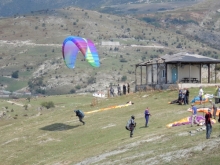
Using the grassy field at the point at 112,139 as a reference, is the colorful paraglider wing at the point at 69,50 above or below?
above

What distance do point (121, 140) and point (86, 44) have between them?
13.7 metres

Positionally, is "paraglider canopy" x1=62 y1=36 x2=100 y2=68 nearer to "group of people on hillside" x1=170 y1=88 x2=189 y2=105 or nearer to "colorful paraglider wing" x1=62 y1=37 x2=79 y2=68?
"colorful paraglider wing" x1=62 y1=37 x2=79 y2=68

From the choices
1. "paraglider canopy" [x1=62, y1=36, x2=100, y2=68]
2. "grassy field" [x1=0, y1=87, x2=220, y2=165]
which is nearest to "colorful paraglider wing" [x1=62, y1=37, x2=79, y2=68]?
"paraglider canopy" [x1=62, y1=36, x2=100, y2=68]

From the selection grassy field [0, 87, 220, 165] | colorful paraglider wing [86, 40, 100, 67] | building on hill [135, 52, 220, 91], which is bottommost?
grassy field [0, 87, 220, 165]

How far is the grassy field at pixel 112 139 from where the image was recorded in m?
28.4

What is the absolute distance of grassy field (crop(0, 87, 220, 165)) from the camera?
2844cm

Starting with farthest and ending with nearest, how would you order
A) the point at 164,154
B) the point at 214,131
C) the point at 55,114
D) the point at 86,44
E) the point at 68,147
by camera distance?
the point at 55,114 → the point at 86,44 → the point at 68,147 → the point at 214,131 → the point at 164,154

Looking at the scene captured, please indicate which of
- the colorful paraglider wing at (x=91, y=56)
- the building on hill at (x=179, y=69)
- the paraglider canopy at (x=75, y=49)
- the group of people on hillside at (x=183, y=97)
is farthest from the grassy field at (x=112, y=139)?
the building on hill at (x=179, y=69)

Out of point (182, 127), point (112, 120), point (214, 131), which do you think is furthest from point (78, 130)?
point (214, 131)

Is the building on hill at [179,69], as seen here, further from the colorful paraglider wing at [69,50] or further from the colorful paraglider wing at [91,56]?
the colorful paraglider wing at [69,50]

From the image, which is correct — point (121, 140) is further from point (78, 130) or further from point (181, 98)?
point (181, 98)

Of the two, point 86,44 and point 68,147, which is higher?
point 86,44

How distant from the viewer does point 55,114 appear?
59.8m

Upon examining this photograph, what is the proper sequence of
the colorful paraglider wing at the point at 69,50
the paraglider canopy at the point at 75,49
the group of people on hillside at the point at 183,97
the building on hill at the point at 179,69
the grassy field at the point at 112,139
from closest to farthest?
the grassy field at the point at 112,139 → the paraglider canopy at the point at 75,49 → the colorful paraglider wing at the point at 69,50 → the group of people on hillside at the point at 183,97 → the building on hill at the point at 179,69
